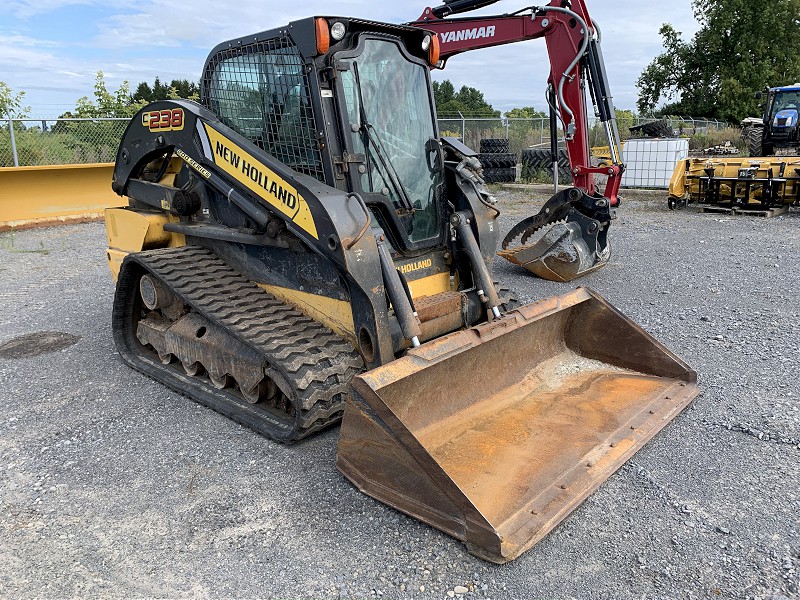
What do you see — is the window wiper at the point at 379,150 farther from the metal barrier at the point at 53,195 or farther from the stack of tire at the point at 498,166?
the stack of tire at the point at 498,166

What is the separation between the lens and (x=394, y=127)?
13.7 feet

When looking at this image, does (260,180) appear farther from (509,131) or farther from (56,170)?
(509,131)

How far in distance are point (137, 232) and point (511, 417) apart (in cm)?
321

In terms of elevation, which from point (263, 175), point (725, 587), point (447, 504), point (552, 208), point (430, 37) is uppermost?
point (430, 37)

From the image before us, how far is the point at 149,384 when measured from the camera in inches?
180

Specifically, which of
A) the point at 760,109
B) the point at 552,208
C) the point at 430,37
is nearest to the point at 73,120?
the point at 552,208

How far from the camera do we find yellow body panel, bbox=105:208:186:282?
4934 millimetres

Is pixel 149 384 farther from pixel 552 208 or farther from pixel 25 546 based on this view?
pixel 552 208

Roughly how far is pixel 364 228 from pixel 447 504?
59.3 inches

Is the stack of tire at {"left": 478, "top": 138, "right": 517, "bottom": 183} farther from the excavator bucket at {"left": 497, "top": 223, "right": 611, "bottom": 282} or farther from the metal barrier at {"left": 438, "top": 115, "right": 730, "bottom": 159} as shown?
the excavator bucket at {"left": 497, "top": 223, "right": 611, "bottom": 282}

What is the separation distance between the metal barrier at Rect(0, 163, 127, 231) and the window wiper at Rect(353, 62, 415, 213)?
882cm

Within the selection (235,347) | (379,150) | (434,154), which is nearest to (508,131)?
(434,154)

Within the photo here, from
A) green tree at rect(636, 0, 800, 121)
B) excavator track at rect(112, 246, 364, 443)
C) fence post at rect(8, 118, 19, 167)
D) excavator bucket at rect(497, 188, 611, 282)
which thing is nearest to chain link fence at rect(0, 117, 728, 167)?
fence post at rect(8, 118, 19, 167)

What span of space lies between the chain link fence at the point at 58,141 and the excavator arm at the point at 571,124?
835 centimetres
